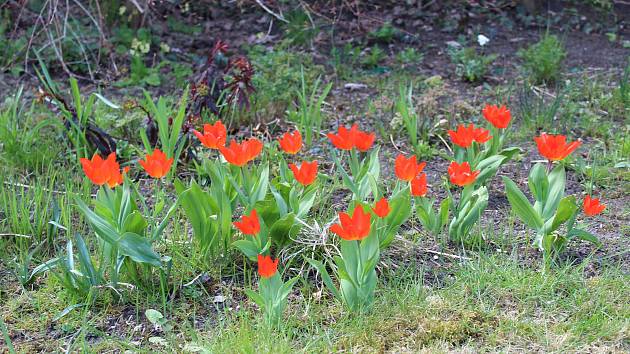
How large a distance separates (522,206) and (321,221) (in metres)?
0.79

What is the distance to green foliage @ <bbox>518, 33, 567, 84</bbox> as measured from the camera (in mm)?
4789

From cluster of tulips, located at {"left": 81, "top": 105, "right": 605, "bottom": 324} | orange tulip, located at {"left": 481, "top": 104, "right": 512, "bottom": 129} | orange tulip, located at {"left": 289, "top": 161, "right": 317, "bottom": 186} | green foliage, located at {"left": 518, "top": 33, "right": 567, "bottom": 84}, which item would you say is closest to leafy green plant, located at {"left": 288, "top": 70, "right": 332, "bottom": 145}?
cluster of tulips, located at {"left": 81, "top": 105, "right": 605, "bottom": 324}

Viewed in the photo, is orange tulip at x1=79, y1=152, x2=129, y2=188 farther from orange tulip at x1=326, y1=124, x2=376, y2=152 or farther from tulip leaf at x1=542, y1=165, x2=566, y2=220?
tulip leaf at x1=542, y1=165, x2=566, y2=220

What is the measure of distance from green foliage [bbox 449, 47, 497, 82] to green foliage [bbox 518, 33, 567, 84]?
0.25 metres

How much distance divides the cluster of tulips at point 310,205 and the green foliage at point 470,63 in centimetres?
173

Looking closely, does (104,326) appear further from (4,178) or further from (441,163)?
(441,163)

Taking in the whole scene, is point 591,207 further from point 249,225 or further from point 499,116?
point 249,225

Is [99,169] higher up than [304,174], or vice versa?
[99,169]

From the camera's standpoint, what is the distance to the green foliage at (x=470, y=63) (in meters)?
4.87

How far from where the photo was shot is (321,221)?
3.16 meters

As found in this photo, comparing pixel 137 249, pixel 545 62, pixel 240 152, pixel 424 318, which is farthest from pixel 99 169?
pixel 545 62

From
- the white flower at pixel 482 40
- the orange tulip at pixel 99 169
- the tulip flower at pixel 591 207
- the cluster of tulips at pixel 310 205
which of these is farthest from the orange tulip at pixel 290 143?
the white flower at pixel 482 40

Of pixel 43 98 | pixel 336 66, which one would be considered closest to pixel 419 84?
pixel 336 66

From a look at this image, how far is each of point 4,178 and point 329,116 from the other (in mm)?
1778
